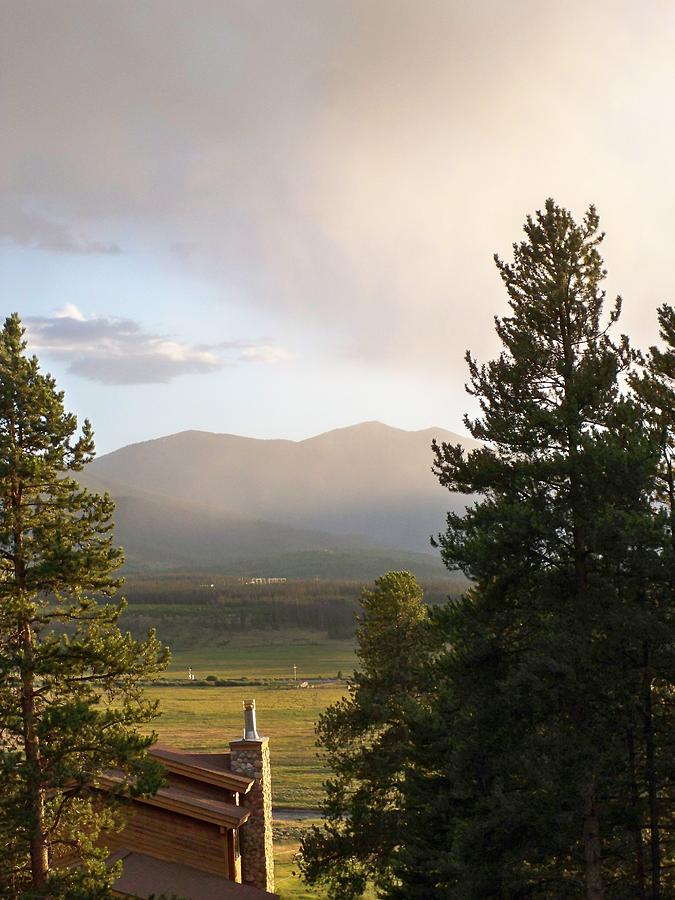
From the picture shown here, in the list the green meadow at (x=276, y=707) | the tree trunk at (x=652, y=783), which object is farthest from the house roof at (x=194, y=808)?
the tree trunk at (x=652, y=783)

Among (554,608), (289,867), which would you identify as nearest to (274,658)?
(289,867)

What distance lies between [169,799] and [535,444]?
997 cm

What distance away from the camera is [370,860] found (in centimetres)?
2102

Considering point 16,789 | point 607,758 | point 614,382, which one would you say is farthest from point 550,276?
point 16,789

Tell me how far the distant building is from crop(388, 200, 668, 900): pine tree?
473 centimetres

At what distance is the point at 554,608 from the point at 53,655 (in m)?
7.74

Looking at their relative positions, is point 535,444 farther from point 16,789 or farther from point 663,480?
point 16,789

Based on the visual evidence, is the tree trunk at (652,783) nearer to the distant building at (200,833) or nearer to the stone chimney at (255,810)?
the distant building at (200,833)

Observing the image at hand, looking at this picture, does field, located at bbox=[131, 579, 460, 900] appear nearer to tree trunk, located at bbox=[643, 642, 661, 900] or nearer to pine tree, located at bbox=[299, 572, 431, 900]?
pine tree, located at bbox=[299, 572, 431, 900]

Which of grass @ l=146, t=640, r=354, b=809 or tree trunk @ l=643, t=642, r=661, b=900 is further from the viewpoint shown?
grass @ l=146, t=640, r=354, b=809

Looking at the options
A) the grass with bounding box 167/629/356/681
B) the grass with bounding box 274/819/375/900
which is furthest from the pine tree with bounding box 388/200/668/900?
the grass with bounding box 167/629/356/681

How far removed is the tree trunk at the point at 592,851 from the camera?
45.6ft

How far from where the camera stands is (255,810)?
67.6ft

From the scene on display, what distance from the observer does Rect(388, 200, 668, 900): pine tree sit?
1391cm
